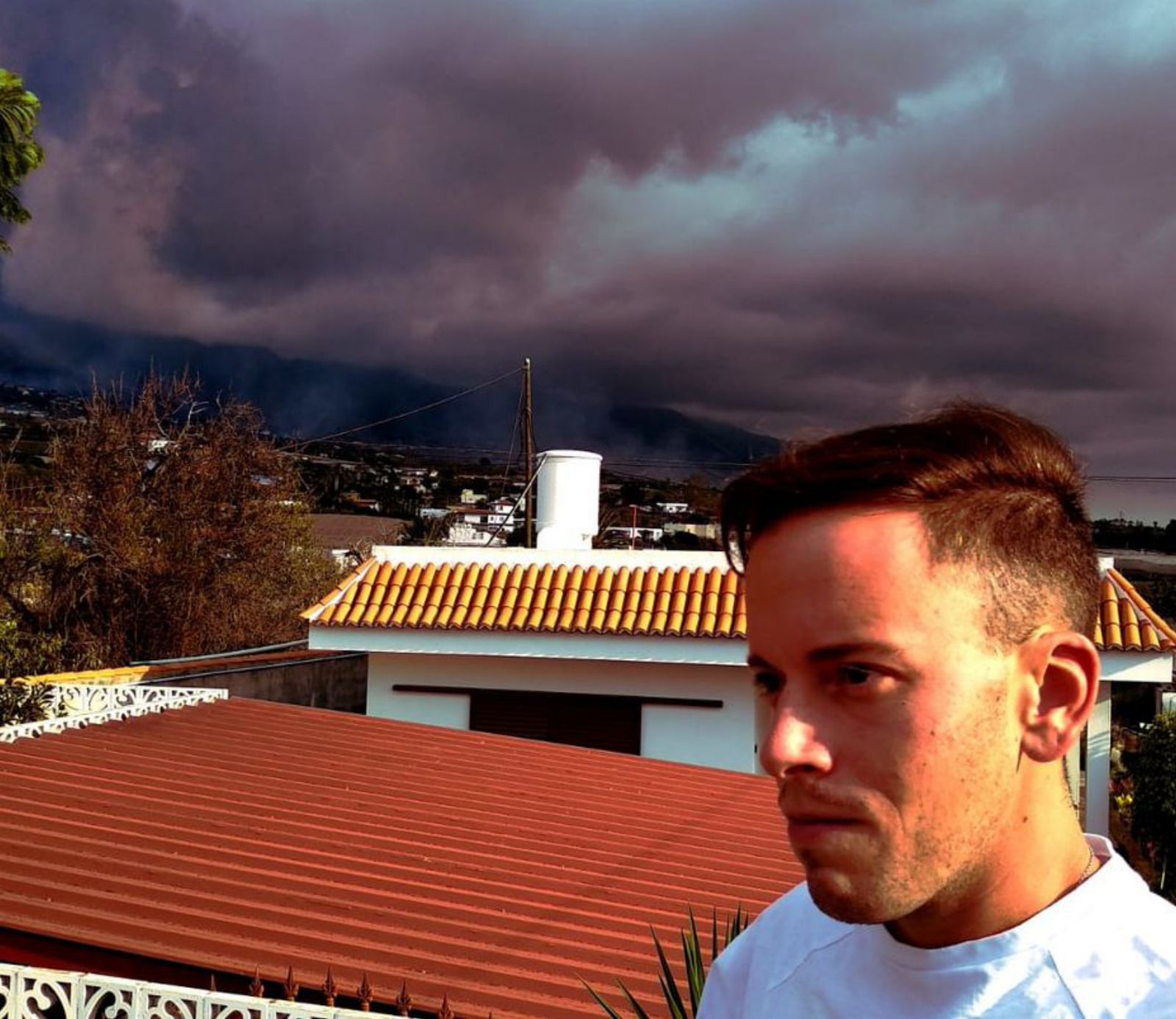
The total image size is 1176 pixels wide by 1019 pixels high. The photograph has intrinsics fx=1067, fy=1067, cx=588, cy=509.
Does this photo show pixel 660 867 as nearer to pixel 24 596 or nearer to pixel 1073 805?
pixel 1073 805

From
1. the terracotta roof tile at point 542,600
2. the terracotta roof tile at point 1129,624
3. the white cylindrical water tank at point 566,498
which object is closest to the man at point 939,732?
the terracotta roof tile at point 1129,624

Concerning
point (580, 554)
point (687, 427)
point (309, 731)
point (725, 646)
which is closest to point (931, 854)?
point (309, 731)

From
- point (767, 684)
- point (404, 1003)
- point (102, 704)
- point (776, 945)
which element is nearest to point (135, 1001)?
point (404, 1003)

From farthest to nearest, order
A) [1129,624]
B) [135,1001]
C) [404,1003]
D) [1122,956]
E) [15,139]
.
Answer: [15,139] → [1129,624] → [135,1001] → [404,1003] → [1122,956]

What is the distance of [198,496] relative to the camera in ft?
72.9

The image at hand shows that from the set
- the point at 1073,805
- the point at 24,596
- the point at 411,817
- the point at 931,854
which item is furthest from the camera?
the point at 24,596

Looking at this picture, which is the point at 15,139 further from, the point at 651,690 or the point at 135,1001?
the point at 135,1001

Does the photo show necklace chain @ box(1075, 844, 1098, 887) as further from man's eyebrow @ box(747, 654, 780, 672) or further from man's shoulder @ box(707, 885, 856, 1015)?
man's eyebrow @ box(747, 654, 780, 672)

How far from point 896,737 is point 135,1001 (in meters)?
3.37

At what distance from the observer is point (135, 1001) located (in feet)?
11.5

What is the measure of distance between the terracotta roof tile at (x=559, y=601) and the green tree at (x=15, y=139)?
23.2ft

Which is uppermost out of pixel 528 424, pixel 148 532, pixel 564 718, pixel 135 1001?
pixel 528 424

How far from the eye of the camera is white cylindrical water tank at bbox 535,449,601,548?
1386cm

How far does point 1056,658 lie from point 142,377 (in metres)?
24.4
